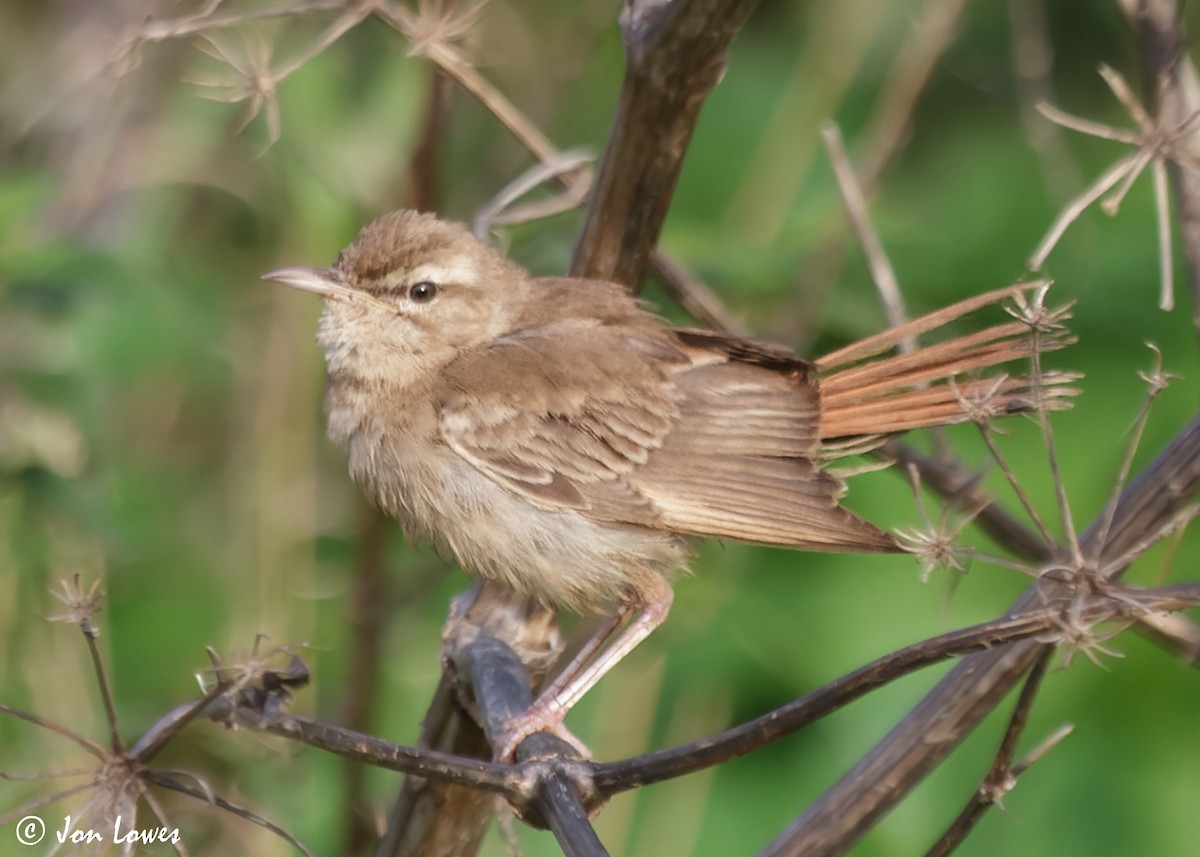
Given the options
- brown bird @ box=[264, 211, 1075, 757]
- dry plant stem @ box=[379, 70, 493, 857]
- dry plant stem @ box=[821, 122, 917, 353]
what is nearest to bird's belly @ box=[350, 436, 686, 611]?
brown bird @ box=[264, 211, 1075, 757]

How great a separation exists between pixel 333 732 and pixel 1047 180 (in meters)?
3.75

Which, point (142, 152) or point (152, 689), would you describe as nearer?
point (152, 689)

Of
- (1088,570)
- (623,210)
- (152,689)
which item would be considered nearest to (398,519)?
(623,210)

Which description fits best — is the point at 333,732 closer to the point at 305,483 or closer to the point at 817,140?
the point at 305,483

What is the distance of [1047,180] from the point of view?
5125 millimetres

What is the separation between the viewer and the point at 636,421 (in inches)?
134

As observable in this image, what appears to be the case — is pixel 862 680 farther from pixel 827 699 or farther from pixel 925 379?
pixel 925 379

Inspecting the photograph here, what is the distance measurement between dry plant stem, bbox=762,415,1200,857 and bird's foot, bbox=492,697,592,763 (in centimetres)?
48

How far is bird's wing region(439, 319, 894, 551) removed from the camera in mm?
3322

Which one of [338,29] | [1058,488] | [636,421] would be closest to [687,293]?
[636,421]

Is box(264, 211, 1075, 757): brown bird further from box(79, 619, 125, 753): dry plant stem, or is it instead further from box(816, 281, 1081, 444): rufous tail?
box(79, 619, 125, 753): dry plant stem

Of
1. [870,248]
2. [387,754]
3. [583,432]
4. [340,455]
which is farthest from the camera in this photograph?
[340,455]

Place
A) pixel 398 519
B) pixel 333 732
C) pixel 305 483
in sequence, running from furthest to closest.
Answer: pixel 305 483 < pixel 398 519 < pixel 333 732

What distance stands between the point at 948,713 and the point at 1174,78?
1385 millimetres
